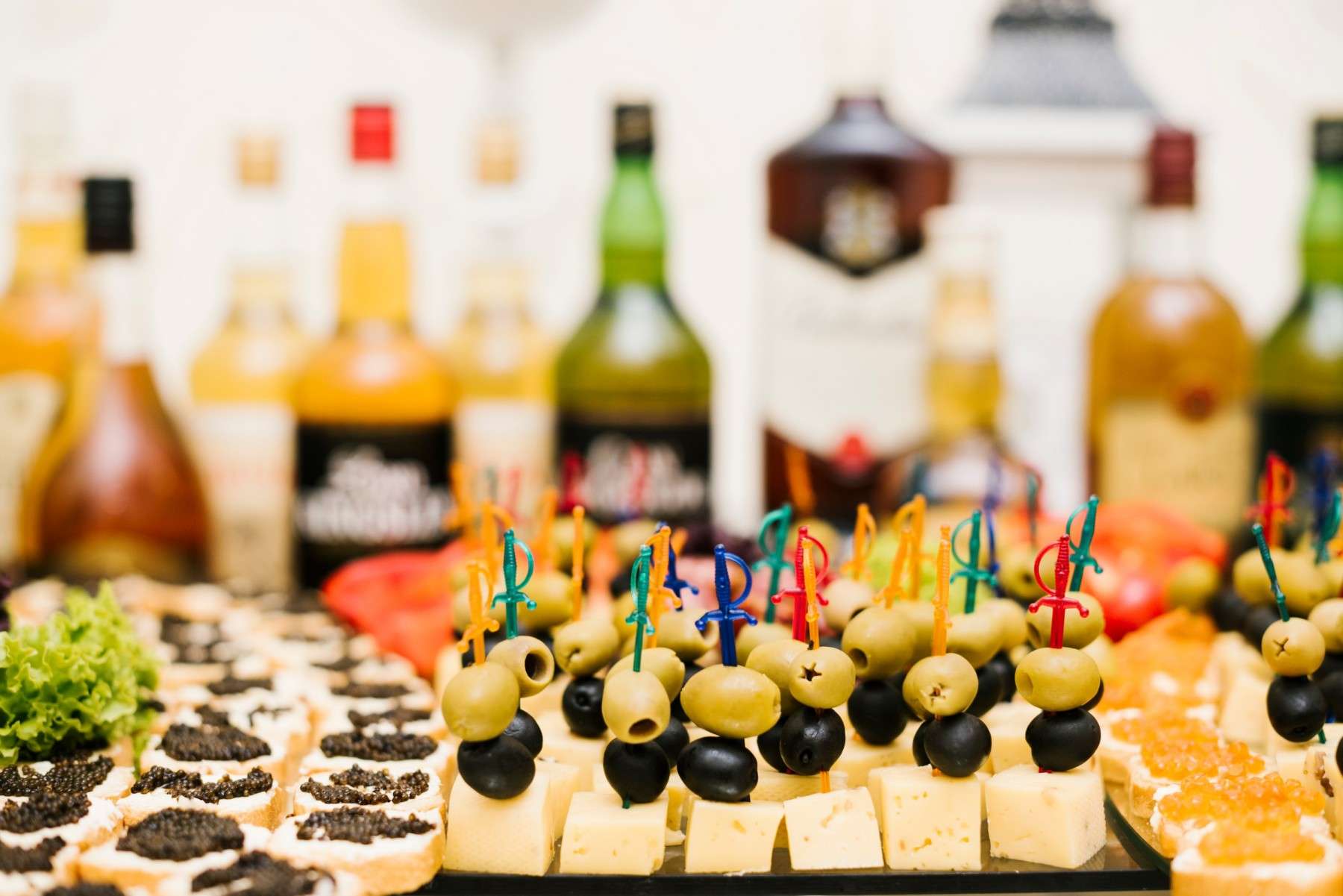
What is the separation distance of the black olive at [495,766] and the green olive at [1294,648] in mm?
462

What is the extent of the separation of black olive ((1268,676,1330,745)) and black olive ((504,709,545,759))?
0.46 metres

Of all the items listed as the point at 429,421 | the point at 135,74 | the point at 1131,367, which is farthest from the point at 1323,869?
the point at 135,74

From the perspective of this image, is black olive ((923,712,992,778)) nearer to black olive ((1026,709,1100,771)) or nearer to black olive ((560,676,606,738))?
black olive ((1026,709,1100,771))

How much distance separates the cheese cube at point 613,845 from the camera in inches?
32.9

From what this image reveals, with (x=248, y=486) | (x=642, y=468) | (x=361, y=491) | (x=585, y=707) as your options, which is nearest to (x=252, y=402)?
(x=248, y=486)

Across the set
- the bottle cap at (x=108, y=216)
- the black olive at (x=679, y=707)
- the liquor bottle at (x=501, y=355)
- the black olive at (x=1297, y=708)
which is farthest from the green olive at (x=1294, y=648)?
the bottle cap at (x=108, y=216)

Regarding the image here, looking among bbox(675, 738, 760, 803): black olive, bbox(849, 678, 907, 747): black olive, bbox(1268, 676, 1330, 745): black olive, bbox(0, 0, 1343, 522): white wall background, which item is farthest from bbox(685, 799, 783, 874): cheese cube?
bbox(0, 0, 1343, 522): white wall background

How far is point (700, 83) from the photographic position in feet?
6.81

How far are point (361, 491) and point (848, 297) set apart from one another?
1.79 ft

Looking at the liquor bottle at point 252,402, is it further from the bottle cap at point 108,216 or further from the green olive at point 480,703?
the green olive at point 480,703

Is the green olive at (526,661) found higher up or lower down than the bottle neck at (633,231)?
lower down

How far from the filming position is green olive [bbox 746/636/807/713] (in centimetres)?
88

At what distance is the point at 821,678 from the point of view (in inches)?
33.4

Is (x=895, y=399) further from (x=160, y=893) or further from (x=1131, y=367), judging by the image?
(x=160, y=893)
